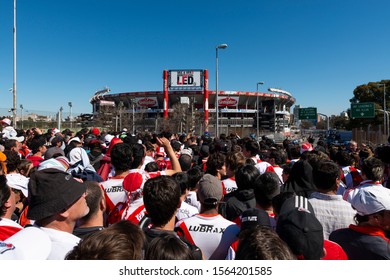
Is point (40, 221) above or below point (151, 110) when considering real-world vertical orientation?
below

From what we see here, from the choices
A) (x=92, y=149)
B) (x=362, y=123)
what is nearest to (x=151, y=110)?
(x=362, y=123)

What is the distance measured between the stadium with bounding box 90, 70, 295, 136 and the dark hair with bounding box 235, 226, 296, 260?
159 ft

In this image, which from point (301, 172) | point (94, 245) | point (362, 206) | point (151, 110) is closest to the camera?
point (94, 245)

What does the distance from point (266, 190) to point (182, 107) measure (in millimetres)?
55246

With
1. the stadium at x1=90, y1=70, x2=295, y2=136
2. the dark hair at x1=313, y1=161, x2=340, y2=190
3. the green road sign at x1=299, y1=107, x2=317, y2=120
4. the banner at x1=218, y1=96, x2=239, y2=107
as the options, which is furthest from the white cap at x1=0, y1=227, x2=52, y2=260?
the banner at x1=218, y1=96, x2=239, y2=107

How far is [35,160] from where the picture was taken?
585 centimetres

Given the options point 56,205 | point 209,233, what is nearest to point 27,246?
point 56,205

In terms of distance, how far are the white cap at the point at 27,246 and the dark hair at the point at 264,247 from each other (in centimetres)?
116

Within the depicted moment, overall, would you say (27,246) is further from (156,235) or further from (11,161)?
(11,161)

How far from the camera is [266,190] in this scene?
9.76 ft

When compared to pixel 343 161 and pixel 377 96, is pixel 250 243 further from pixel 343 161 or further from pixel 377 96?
pixel 377 96

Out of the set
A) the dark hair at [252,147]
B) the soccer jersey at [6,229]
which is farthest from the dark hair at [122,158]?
the dark hair at [252,147]

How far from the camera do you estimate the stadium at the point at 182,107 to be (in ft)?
181
